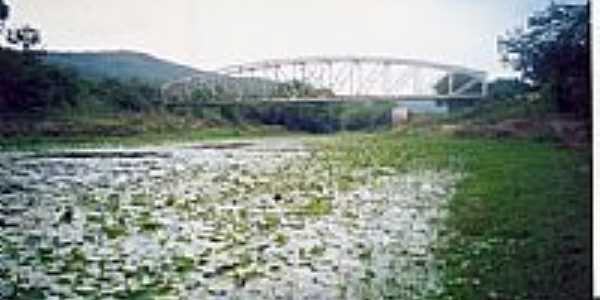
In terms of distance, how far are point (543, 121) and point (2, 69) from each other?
77.5 inches

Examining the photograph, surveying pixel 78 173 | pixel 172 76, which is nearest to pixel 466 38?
pixel 172 76

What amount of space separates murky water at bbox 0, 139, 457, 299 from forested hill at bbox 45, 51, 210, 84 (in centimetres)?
27

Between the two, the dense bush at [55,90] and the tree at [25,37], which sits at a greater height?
the tree at [25,37]

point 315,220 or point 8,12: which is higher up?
point 8,12

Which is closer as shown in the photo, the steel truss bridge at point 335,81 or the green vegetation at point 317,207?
the green vegetation at point 317,207

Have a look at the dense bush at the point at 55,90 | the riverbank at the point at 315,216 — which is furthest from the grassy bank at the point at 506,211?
the dense bush at the point at 55,90

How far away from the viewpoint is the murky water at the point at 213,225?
3.55 m

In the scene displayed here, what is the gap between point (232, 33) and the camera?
3.87m

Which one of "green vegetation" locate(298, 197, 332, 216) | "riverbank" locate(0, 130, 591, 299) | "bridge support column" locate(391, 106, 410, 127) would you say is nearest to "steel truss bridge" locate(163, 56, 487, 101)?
"bridge support column" locate(391, 106, 410, 127)

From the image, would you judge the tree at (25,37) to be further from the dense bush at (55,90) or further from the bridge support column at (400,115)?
the bridge support column at (400,115)

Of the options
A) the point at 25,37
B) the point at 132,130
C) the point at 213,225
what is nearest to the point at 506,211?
the point at 213,225

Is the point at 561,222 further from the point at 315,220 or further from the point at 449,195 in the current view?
the point at 315,220

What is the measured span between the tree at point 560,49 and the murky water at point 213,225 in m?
0.53

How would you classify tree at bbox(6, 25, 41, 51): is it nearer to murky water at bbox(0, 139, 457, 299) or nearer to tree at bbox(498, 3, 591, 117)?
murky water at bbox(0, 139, 457, 299)
